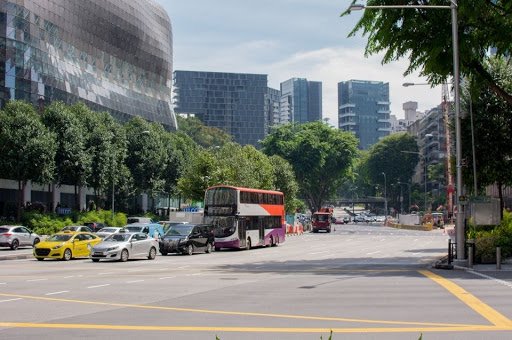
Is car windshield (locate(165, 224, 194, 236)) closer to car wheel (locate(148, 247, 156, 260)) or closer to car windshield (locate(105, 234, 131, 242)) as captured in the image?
car wheel (locate(148, 247, 156, 260))

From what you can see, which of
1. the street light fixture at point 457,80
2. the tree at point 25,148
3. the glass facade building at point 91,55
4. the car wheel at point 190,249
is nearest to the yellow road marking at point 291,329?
the street light fixture at point 457,80

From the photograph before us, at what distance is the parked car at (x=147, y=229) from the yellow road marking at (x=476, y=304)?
84.2ft

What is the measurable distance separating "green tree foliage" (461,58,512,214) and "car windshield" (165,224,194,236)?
16.7 metres

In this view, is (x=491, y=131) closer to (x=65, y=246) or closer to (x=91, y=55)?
(x=65, y=246)

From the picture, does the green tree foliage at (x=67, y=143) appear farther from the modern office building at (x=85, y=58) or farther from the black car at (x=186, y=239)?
the black car at (x=186, y=239)

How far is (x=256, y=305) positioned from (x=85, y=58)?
234ft

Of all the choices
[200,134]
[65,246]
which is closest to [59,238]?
[65,246]

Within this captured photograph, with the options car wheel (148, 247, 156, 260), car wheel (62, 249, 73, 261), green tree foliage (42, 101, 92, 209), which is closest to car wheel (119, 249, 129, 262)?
car wheel (148, 247, 156, 260)

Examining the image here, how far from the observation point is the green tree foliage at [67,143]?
5631 centimetres

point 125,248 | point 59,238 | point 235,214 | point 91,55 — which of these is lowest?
point 125,248

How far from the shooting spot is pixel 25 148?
5150 cm

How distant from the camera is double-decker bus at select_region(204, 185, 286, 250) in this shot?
41.3 metres

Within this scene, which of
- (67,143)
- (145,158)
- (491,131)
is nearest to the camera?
(491,131)

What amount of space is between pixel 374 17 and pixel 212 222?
1938cm
